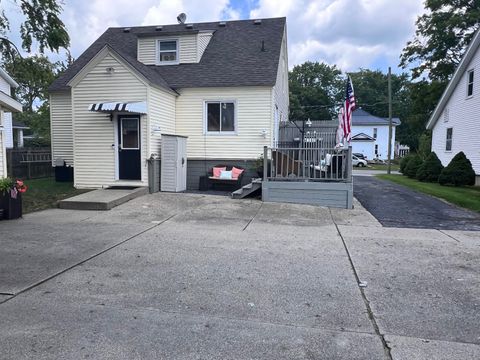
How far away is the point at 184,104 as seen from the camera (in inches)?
550

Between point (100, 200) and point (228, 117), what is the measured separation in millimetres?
5847

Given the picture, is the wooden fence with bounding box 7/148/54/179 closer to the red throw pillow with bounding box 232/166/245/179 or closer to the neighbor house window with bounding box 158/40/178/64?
the neighbor house window with bounding box 158/40/178/64

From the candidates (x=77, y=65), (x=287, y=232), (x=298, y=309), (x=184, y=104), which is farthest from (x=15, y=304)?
(x=77, y=65)

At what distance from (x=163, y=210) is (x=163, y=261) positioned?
166 inches

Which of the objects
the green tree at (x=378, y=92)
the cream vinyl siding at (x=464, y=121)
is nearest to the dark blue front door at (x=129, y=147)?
the cream vinyl siding at (x=464, y=121)

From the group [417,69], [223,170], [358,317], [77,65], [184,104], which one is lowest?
[358,317]

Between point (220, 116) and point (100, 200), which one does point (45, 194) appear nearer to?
point (100, 200)

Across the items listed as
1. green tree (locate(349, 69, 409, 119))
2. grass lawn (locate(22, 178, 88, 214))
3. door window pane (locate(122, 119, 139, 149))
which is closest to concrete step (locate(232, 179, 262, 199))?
door window pane (locate(122, 119, 139, 149))

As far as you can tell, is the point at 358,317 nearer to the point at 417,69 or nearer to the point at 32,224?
the point at 32,224

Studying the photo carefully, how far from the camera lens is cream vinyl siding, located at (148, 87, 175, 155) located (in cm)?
1209

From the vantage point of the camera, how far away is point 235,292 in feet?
14.2

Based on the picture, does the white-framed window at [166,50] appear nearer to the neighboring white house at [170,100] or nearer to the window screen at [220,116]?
the neighboring white house at [170,100]

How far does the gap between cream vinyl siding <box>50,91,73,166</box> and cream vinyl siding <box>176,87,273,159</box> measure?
4501 mm

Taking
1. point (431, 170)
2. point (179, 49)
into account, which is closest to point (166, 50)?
point (179, 49)
